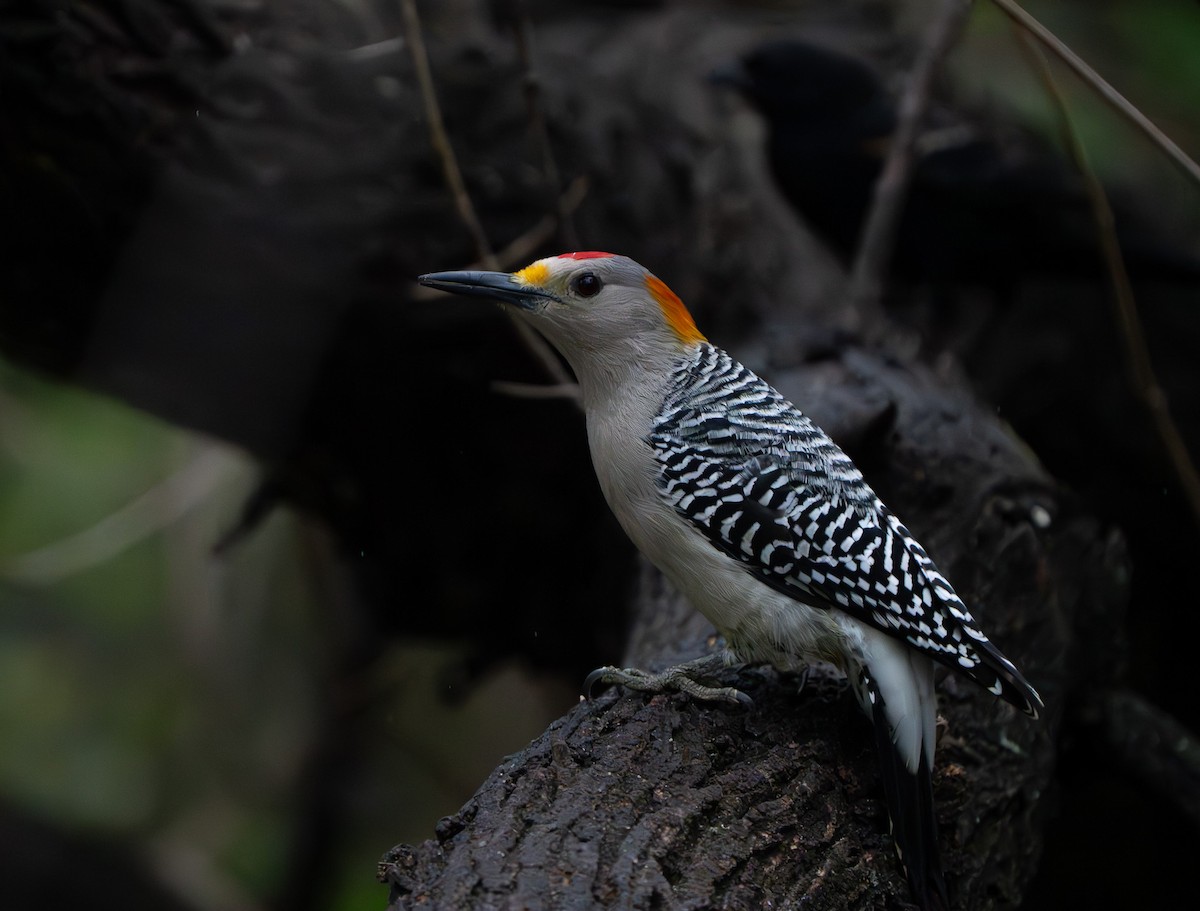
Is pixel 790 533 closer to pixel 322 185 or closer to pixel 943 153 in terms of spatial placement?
pixel 322 185

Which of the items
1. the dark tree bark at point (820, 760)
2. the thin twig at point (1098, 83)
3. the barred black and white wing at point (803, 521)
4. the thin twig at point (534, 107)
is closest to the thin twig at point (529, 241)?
the thin twig at point (534, 107)

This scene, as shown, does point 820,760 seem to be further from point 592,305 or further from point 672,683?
point 592,305

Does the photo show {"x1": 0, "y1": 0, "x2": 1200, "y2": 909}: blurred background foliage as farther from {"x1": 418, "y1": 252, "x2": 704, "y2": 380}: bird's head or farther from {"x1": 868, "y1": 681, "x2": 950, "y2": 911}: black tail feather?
{"x1": 868, "y1": 681, "x2": 950, "y2": 911}: black tail feather

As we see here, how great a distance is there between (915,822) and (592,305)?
4.37ft

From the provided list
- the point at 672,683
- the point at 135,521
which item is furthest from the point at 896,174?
the point at 135,521

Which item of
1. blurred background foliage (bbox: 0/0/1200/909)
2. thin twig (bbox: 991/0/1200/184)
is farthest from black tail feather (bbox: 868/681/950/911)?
blurred background foliage (bbox: 0/0/1200/909)

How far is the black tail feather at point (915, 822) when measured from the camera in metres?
2.03

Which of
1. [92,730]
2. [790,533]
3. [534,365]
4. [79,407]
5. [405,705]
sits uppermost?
[790,533]

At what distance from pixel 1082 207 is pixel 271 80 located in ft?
10.7

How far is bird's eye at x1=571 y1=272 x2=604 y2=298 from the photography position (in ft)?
8.07

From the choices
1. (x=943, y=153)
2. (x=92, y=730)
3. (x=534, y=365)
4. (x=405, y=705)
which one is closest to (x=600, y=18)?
(x=943, y=153)

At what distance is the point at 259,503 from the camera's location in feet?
13.7

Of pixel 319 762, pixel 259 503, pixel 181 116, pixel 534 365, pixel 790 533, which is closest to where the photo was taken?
pixel 790 533

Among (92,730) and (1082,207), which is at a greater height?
(1082,207)
